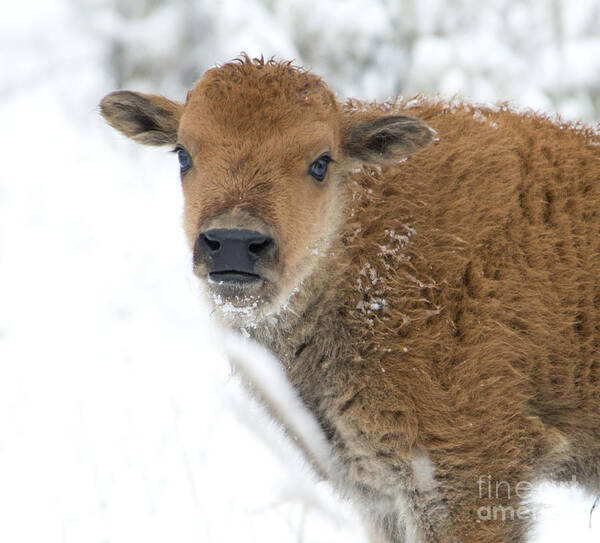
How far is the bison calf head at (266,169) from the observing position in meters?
3.70

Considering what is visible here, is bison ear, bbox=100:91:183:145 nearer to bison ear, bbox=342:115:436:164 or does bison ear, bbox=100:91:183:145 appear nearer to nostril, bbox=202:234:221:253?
bison ear, bbox=342:115:436:164

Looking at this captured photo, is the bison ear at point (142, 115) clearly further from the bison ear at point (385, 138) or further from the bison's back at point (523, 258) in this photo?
the bison's back at point (523, 258)

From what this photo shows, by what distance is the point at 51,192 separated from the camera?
12.1 metres

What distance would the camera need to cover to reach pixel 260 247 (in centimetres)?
372

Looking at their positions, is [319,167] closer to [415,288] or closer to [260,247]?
[260,247]

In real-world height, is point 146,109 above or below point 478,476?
above

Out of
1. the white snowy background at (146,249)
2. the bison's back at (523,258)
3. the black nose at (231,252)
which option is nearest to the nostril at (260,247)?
the black nose at (231,252)

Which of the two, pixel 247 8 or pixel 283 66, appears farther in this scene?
pixel 247 8

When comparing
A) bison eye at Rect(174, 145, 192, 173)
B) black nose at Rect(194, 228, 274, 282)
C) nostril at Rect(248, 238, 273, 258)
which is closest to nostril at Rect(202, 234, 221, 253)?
black nose at Rect(194, 228, 274, 282)

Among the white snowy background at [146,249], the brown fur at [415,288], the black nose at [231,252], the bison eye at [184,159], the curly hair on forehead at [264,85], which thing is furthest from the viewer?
the white snowy background at [146,249]

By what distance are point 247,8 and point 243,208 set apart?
8796 millimetres

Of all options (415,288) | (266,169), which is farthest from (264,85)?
(415,288)

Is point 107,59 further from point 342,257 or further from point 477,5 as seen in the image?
point 342,257

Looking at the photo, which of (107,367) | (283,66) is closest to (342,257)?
(283,66)
